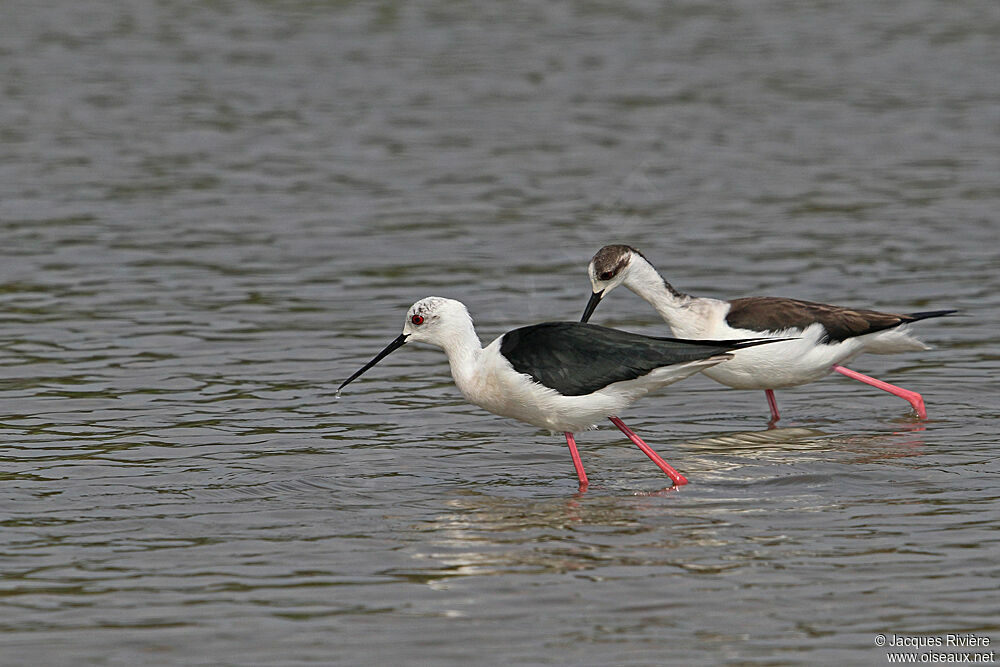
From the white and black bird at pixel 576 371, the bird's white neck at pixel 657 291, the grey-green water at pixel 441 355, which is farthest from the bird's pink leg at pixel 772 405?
the white and black bird at pixel 576 371

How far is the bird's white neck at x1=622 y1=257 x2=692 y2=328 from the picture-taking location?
11452 millimetres

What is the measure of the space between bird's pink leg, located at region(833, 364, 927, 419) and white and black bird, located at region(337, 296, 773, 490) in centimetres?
213

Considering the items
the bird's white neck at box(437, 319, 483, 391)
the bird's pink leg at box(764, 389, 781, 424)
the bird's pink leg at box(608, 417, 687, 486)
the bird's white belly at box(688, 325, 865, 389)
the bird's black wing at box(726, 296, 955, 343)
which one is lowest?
the bird's pink leg at box(764, 389, 781, 424)

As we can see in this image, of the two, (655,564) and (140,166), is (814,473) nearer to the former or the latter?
(655,564)

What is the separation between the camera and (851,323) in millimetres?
11211

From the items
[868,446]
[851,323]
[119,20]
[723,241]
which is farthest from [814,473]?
[119,20]

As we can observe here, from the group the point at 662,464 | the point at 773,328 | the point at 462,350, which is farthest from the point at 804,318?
the point at 462,350

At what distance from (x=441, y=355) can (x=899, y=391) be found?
159 inches

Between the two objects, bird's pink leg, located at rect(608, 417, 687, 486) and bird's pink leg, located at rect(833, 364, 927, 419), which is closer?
bird's pink leg, located at rect(608, 417, 687, 486)

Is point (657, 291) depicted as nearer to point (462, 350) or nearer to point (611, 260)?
point (611, 260)

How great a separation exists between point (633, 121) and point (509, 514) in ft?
52.5

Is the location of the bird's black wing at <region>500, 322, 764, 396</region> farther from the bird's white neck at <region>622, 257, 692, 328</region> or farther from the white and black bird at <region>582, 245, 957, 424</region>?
the bird's white neck at <region>622, 257, 692, 328</region>

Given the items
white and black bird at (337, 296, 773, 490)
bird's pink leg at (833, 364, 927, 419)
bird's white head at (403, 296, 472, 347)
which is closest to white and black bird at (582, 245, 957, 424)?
bird's pink leg at (833, 364, 927, 419)

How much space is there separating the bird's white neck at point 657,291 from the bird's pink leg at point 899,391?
1249mm
